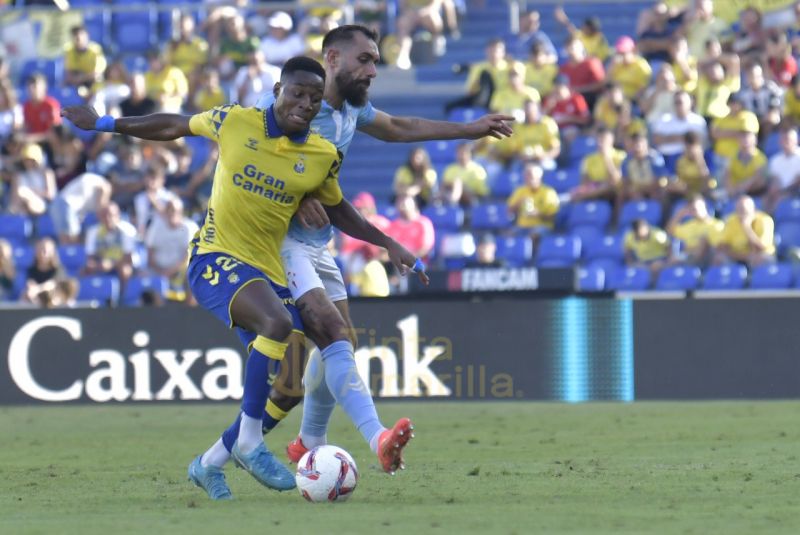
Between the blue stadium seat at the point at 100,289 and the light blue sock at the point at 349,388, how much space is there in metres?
10.9

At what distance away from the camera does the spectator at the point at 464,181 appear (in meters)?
19.5

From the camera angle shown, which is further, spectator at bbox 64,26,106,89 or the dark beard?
spectator at bbox 64,26,106,89

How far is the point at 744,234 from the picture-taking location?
57.3ft

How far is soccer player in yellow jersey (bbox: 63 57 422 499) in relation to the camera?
8.27 meters

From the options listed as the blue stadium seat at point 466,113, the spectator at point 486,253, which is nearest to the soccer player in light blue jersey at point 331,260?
the spectator at point 486,253

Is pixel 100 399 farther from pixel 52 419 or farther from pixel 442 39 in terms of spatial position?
pixel 442 39

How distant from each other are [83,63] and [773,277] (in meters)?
10.3

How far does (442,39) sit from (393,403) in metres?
7.74

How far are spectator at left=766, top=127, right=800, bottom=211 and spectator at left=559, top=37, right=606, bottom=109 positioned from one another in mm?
2714

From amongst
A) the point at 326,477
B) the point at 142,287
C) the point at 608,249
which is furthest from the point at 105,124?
the point at 608,249

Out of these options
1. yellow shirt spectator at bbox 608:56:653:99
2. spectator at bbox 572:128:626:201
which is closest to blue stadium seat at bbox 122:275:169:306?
spectator at bbox 572:128:626:201

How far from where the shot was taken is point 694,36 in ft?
66.1

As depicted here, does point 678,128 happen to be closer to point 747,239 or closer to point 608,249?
point 608,249

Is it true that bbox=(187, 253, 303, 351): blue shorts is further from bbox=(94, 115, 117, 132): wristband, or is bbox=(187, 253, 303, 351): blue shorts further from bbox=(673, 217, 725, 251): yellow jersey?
bbox=(673, 217, 725, 251): yellow jersey
